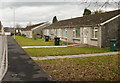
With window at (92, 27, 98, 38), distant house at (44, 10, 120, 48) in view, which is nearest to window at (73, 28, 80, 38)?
distant house at (44, 10, 120, 48)

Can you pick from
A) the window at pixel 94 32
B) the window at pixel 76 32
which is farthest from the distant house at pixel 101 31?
the window at pixel 76 32

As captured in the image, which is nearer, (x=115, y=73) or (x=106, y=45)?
(x=115, y=73)

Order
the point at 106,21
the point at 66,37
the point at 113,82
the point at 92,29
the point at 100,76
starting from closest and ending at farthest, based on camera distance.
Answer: the point at 113,82
the point at 100,76
the point at 106,21
the point at 92,29
the point at 66,37

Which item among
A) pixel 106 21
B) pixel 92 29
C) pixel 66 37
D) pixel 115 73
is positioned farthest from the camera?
pixel 66 37

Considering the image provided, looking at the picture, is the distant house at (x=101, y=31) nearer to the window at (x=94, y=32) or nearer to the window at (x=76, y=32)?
the window at (x=94, y=32)

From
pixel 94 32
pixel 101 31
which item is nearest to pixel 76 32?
pixel 94 32

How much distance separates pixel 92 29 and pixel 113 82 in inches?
602

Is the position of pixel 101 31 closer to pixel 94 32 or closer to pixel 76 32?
pixel 94 32

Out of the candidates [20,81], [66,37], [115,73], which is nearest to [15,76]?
[20,81]

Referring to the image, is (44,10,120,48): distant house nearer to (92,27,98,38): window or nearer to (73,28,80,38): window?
(92,27,98,38): window

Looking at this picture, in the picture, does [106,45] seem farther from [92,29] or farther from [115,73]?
[115,73]

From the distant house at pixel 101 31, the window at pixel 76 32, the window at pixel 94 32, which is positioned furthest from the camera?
the window at pixel 76 32

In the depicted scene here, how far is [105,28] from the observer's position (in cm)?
1930

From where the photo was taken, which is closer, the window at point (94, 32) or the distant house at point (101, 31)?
the distant house at point (101, 31)
